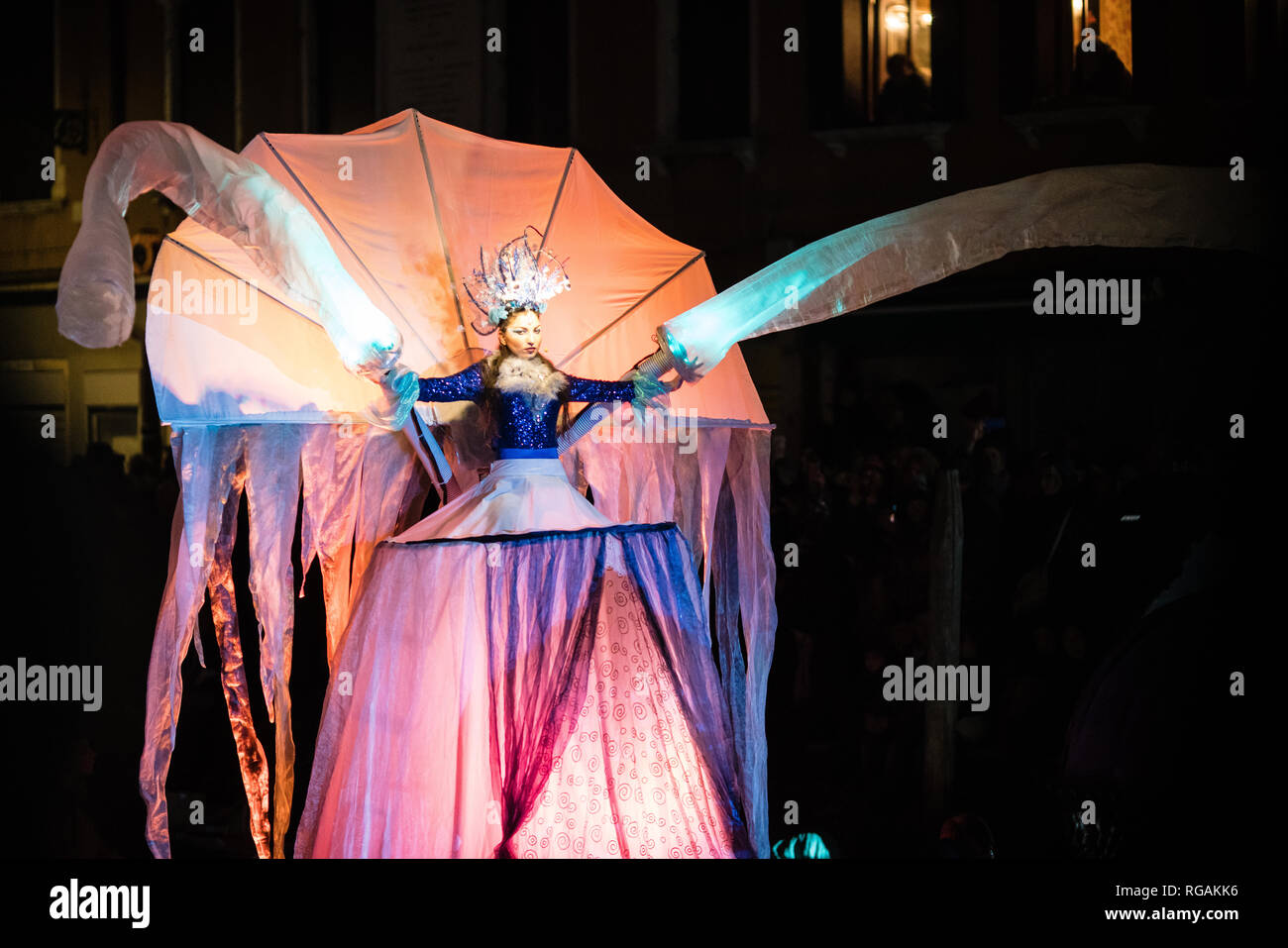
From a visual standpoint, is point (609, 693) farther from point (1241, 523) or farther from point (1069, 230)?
point (1241, 523)

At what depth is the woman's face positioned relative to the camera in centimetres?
328

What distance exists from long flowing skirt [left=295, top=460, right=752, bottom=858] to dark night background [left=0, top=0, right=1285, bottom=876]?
0.45 meters

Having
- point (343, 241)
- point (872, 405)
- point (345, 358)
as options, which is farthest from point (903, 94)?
point (345, 358)

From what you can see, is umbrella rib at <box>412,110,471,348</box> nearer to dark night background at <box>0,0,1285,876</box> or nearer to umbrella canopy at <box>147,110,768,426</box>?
umbrella canopy at <box>147,110,768,426</box>

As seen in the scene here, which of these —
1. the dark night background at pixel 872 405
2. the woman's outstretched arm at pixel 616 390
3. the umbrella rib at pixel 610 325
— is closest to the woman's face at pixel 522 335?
the woman's outstretched arm at pixel 616 390

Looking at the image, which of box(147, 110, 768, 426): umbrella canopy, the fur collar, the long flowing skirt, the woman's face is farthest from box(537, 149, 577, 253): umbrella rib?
the long flowing skirt

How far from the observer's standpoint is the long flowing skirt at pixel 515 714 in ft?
9.46

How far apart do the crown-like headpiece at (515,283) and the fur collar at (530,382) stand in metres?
0.14

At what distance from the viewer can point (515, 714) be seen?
9.75ft

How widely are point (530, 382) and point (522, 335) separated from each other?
0.13 meters

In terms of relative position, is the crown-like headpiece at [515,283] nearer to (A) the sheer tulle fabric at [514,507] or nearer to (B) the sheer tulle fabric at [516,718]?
(A) the sheer tulle fabric at [514,507]

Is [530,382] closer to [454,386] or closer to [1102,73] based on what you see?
[454,386]

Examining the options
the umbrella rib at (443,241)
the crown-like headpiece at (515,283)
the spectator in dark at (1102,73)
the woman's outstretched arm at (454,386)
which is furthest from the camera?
the spectator in dark at (1102,73)
